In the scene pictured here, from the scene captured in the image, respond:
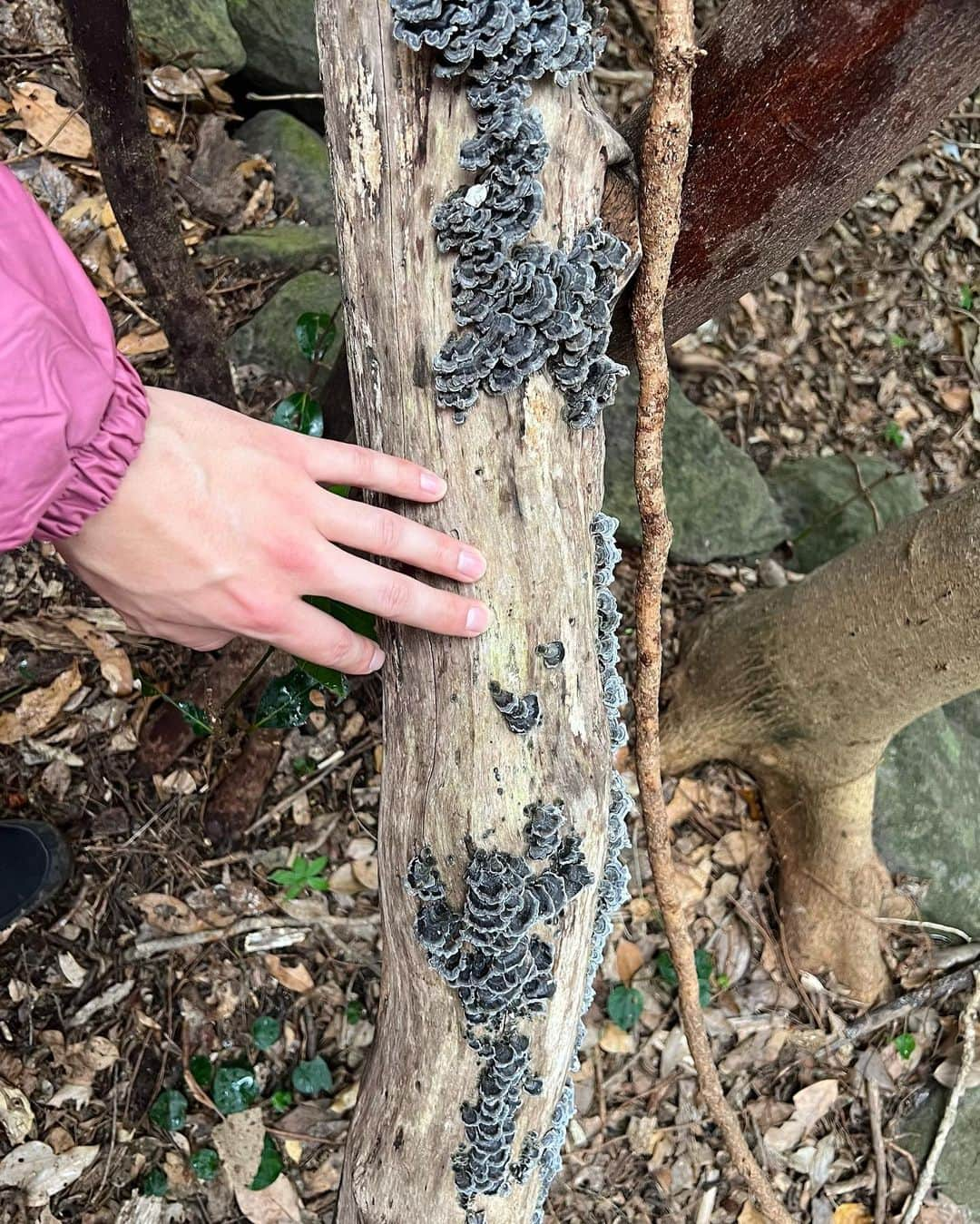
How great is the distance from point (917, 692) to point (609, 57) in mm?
3358

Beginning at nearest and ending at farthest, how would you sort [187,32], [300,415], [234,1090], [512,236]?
[512,236]
[300,415]
[234,1090]
[187,32]

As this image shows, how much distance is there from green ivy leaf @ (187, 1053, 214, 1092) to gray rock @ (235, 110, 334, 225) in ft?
9.19

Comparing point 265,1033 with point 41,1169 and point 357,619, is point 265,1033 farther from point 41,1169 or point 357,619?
point 357,619

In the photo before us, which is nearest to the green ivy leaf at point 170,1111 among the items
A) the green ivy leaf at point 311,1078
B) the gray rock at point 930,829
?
the green ivy leaf at point 311,1078

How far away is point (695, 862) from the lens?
2.83 metres

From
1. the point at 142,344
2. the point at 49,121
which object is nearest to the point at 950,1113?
the point at 142,344

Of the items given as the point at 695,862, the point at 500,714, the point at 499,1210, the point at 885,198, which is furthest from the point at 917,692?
the point at 885,198

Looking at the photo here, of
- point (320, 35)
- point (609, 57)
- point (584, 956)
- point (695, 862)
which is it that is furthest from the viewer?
point (609, 57)

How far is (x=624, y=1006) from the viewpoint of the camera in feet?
8.52

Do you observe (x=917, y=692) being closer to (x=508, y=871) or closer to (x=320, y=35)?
(x=508, y=871)

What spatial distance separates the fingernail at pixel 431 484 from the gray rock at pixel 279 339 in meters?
1.71

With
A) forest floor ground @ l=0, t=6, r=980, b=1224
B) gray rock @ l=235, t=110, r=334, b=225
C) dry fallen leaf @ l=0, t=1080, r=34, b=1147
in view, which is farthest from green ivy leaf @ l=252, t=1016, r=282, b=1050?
gray rock @ l=235, t=110, r=334, b=225

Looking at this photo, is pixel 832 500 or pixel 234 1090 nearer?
pixel 234 1090

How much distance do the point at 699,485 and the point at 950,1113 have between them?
2.17 meters
